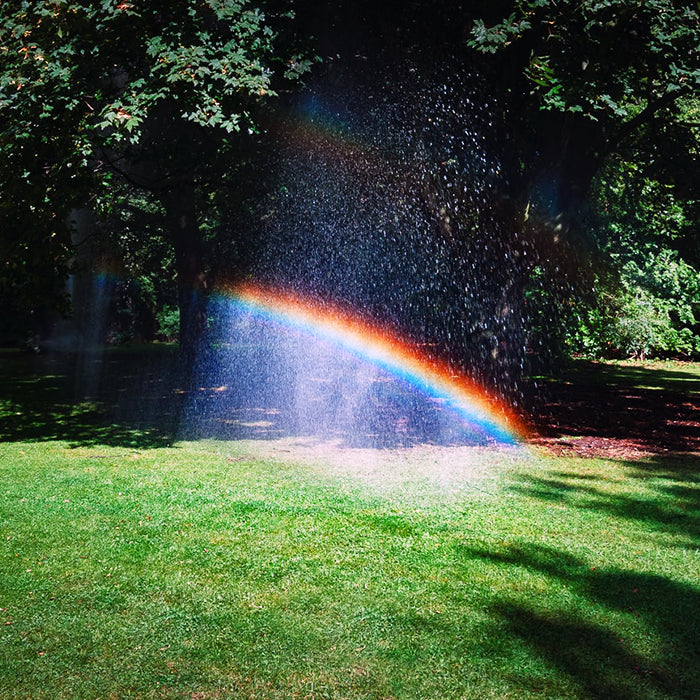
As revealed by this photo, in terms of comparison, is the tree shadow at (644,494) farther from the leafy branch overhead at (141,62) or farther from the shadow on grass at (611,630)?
the leafy branch overhead at (141,62)

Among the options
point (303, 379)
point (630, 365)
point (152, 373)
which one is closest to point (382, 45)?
point (303, 379)

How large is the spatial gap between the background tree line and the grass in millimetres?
3994

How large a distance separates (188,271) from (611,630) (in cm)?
1474

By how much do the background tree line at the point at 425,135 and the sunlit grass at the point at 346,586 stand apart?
406 centimetres

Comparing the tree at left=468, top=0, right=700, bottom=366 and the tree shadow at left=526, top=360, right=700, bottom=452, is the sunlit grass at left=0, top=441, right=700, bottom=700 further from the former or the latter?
the tree at left=468, top=0, right=700, bottom=366

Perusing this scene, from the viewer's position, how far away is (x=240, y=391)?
55.6 ft

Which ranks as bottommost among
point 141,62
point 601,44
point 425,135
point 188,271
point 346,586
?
point 346,586

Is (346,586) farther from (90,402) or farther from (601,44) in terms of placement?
(90,402)

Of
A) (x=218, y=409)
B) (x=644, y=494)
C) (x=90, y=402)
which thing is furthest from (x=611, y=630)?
(x=90, y=402)

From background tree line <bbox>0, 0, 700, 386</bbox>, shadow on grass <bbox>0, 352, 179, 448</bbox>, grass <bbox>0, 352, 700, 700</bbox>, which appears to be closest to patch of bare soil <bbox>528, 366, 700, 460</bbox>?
background tree line <bbox>0, 0, 700, 386</bbox>

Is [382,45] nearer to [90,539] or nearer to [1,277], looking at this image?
[1,277]

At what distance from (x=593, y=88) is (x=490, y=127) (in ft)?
9.45

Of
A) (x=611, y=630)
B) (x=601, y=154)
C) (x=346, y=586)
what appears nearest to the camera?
(x=611, y=630)

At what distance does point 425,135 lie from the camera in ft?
36.7
